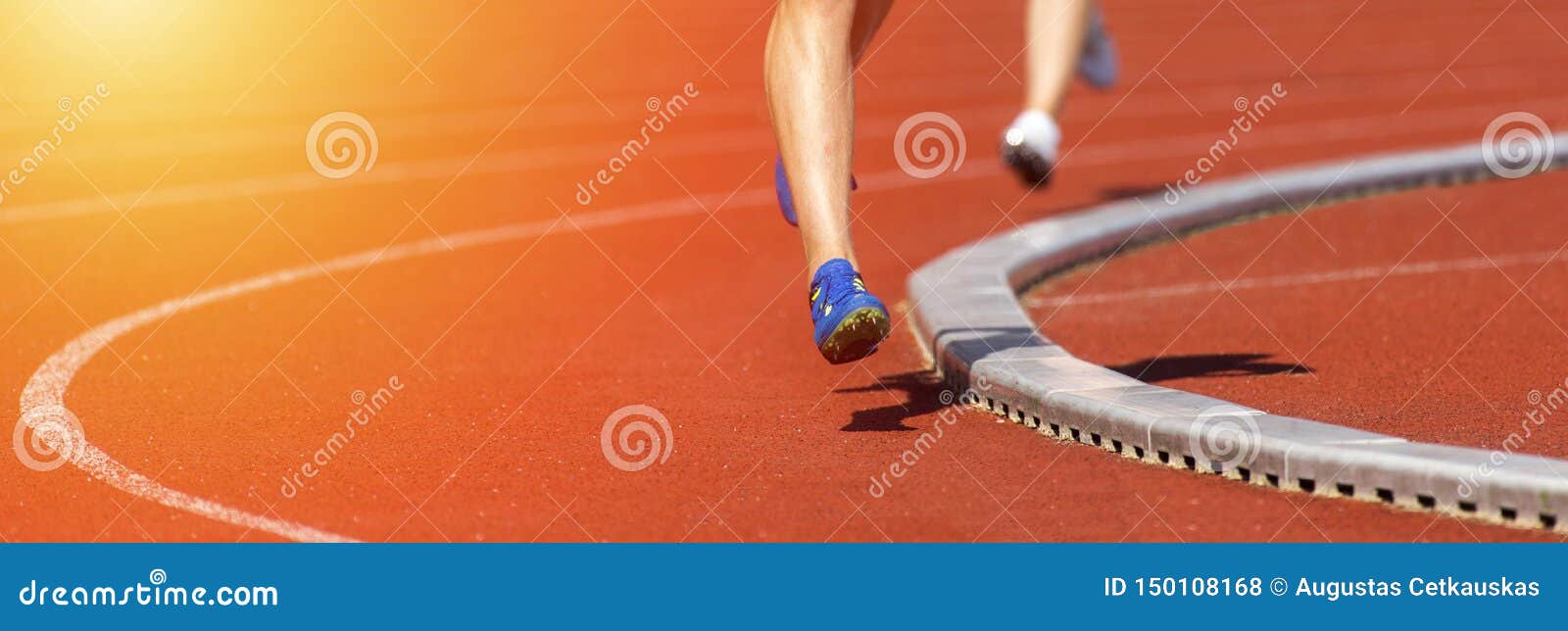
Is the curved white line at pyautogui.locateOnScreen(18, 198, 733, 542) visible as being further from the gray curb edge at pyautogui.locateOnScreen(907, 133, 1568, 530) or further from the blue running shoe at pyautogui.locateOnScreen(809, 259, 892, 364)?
the gray curb edge at pyautogui.locateOnScreen(907, 133, 1568, 530)

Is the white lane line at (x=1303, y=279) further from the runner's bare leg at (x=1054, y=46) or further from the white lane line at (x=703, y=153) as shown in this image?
the white lane line at (x=703, y=153)

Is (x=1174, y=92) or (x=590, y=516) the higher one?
(x=590, y=516)

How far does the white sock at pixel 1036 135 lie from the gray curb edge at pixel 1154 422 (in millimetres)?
616

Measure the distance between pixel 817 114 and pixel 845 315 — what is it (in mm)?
581

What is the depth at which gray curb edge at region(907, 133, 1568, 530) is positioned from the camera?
158 inches

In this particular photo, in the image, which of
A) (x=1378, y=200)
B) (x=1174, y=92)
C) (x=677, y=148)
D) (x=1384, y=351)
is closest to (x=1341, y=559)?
(x=1384, y=351)

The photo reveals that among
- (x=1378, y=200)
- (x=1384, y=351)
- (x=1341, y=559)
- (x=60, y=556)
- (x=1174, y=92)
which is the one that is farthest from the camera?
(x=1174, y=92)

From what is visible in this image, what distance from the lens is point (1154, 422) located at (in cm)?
459

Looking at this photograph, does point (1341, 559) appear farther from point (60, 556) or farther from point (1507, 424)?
point (60, 556)

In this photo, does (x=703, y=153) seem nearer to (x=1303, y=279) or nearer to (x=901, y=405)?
(x=1303, y=279)

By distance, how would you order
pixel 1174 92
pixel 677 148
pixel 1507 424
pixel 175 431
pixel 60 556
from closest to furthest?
pixel 60 556
pixel 1507 424
pixel 175 431
pixel 677 148
pixel 1174 92

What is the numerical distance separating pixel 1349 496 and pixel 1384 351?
1.78m

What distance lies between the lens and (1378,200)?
911 centimetres

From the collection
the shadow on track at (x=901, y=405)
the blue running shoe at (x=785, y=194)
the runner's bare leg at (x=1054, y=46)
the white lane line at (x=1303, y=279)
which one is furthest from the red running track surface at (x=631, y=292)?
the runner's bare leg at (x=1054, y=46)
